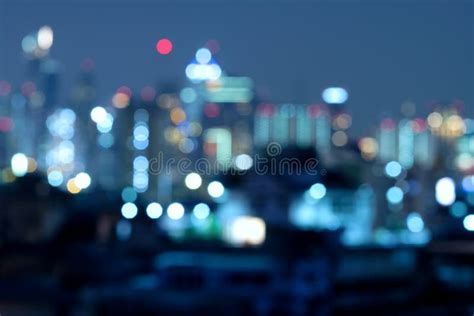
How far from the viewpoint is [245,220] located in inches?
292

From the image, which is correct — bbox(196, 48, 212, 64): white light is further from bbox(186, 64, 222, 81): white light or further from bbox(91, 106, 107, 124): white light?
bbox(91, 106, 107, 124): white light

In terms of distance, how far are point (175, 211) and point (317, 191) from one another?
170 cm

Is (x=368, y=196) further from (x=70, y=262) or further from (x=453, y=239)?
(x=70, y=262)

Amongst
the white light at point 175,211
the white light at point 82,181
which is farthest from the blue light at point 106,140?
the white light at point 175,211

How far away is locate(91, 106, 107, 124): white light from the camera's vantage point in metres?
14.7

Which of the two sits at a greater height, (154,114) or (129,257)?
(154,114)

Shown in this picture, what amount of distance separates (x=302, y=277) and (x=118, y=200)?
3654 mm

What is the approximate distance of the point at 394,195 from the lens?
10.1 m

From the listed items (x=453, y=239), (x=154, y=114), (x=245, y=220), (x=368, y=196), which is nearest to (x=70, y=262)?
(x=245, y=220)

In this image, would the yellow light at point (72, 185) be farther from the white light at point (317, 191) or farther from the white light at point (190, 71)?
the white light at point (317, 191)

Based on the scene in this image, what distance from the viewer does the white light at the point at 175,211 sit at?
342 inches

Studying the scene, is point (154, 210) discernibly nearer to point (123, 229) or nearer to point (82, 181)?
point (123, 229)

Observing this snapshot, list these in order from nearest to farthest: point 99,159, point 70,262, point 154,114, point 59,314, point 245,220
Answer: point 59,314 < point 70,262 < point 245,220 < point 154,114 < point 99,159

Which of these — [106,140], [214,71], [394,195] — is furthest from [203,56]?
[106,140]
